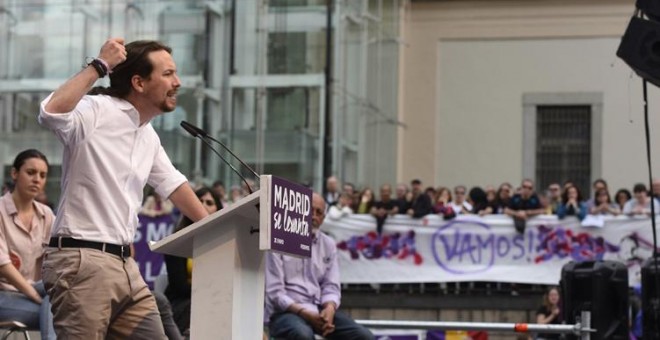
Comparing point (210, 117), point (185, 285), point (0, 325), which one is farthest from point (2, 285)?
point (210, 117)

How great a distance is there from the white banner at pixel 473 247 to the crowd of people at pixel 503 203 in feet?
0.52

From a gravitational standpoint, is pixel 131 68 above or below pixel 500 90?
below

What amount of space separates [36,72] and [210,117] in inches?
135

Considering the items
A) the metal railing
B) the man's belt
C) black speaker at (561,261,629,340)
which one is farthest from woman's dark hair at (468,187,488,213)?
the man's belt

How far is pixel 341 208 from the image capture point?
74.4ft

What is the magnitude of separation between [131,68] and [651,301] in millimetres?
5680

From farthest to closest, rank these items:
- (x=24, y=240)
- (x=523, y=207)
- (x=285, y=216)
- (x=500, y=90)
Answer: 1. (x=500, y=90)
2. (x=523, y=207)
3. (x=24, y=240)
4. (x=285, y=216)

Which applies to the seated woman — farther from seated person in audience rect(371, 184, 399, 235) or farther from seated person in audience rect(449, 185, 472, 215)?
seated person in audience rect(449, 185, 472, 215)

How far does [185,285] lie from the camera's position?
10.8 meters

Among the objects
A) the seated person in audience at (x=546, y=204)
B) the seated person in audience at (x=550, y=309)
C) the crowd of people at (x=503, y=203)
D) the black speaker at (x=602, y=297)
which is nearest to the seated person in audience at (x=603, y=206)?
the crowd of people at (x=503, y=203)

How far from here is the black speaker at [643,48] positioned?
9.70 metres

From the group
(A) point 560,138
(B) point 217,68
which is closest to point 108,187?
(B) point 217,68

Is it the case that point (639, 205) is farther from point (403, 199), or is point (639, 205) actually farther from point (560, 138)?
point (560, 138)

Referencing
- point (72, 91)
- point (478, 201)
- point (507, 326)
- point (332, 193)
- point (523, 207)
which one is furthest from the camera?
point (332, 193)
